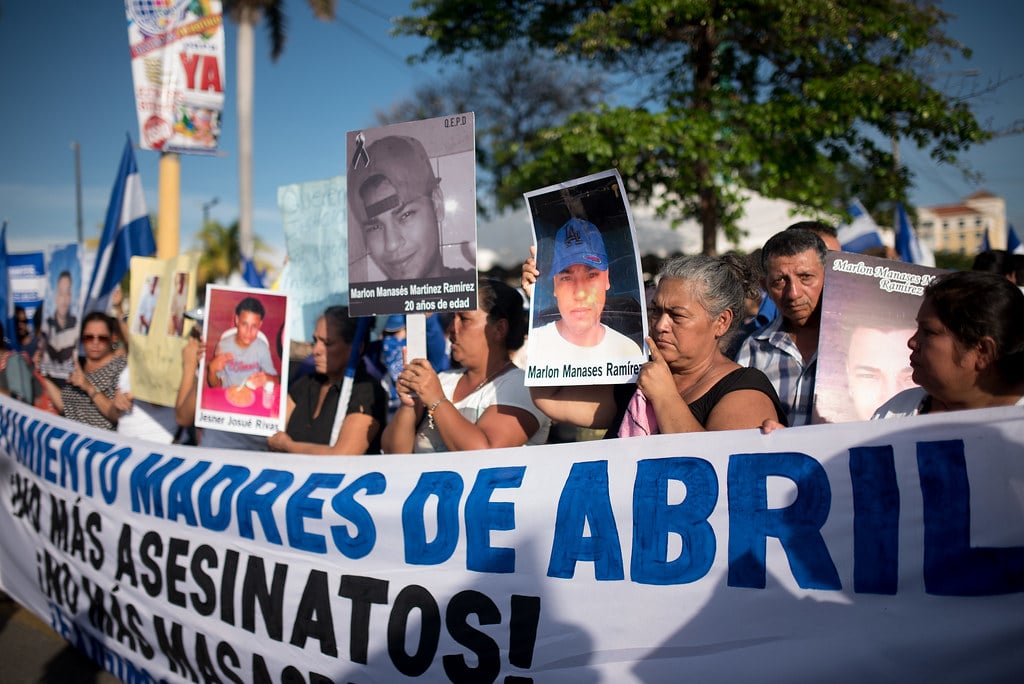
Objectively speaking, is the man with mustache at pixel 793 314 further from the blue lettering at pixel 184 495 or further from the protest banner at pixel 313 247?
the blue lettering at pixel 184 495

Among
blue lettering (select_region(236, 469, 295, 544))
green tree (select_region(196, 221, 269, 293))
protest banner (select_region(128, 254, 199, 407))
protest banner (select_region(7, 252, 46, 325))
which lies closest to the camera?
blue lettering (select_region(236, 469, 295, 544))

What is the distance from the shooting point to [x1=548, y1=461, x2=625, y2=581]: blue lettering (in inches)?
86.5

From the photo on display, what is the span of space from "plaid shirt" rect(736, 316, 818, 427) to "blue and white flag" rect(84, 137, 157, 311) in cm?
417

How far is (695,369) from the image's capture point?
248cm

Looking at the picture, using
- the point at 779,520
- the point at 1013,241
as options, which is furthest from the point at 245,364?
the point at 1013,241

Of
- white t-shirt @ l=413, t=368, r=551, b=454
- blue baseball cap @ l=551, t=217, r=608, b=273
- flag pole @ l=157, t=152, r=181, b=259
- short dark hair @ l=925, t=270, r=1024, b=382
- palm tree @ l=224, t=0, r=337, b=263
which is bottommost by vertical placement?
white t-shirt @ l=413, t=368, r=551, b=454

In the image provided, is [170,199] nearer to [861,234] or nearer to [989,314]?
[861,234]

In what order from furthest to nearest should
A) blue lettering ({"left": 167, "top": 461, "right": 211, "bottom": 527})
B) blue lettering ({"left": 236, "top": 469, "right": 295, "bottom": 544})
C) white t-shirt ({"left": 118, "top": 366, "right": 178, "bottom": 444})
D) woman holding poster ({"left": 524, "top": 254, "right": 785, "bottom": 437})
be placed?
white t-shirt ({"left": 118, "top": 366, "right": 178, "bottom": 444})
blue lettering ({"left": 167, "top": 461, "right": 211, "bottom": 527})
blue lettering ({"left": 236, "top": 469, "right": 295, "bottom": 544})
woman holding poster ({"left": 524, "top": 254, "right": 785, "bottom": 437})

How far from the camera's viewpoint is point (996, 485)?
1.83 m

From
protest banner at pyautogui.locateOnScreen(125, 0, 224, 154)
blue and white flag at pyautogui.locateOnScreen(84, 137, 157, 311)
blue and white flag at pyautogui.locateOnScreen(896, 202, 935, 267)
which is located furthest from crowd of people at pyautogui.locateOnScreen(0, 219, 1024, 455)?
protest banner at pyautogui.locateOnScreen(125, 0, 224, 154)

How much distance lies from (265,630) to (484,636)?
93 centimetres

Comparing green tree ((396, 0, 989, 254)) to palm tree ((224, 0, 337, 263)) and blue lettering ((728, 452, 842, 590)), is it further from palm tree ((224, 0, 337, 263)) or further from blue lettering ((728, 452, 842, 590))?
palm tree ((224, 0, 337, 263))

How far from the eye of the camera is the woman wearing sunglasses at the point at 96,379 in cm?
509

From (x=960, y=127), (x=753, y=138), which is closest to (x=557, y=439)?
(x=753, y=138)
